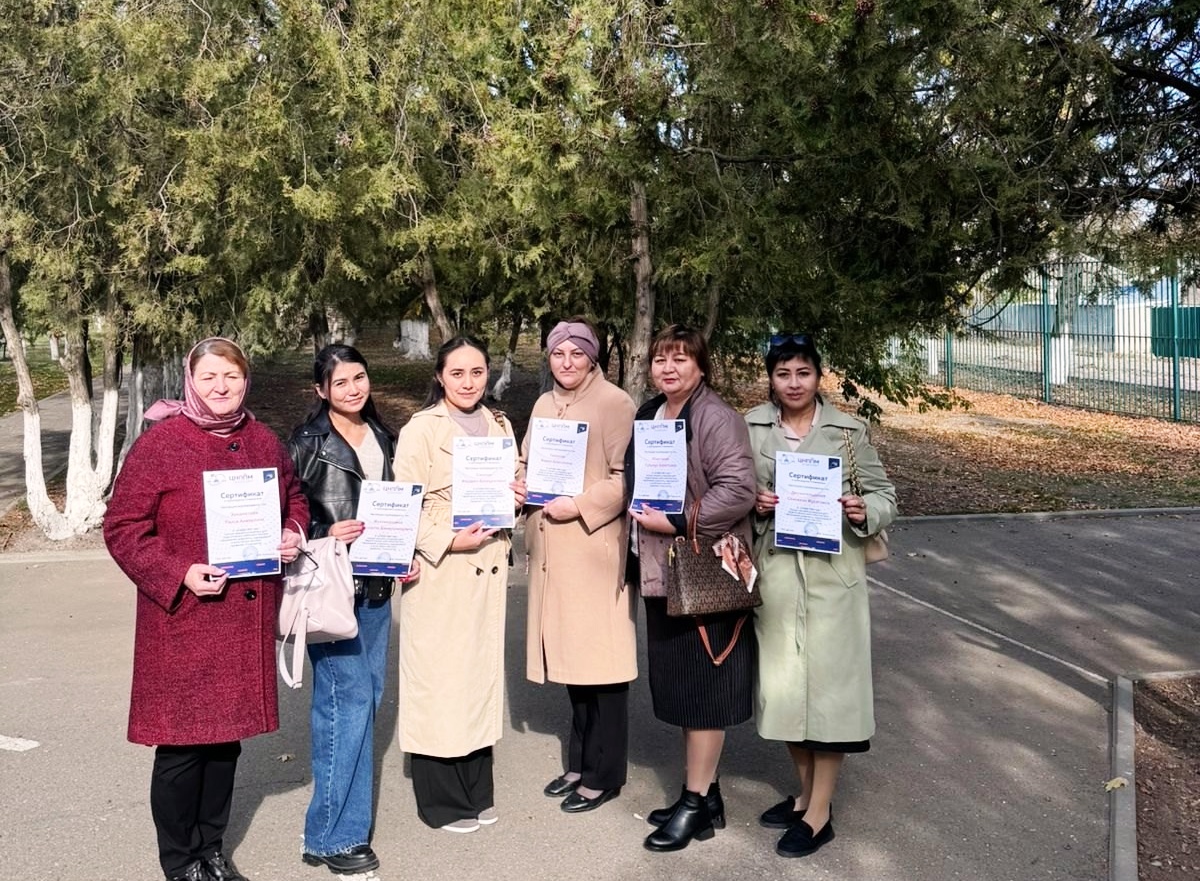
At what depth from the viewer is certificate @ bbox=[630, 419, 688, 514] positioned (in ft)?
15.5

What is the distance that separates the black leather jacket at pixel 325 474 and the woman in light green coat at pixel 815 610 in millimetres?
1570

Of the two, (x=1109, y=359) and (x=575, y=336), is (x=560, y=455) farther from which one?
(x=1109, y=359)

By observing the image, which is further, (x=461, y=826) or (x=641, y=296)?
(x=641, y=296)

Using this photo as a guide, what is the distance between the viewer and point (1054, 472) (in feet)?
51.3

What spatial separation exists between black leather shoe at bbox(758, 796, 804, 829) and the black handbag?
996mm

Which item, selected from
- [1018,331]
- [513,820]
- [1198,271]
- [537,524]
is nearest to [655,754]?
[513,820]

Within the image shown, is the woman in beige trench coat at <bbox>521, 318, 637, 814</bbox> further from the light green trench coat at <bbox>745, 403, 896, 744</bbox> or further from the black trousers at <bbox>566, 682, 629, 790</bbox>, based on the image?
the light green trench coat at <bbox>745, 403, 896, 744</bbox>

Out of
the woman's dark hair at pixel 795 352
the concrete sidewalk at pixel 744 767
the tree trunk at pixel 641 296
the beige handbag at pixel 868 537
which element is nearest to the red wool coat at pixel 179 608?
the concrete sidewalk at pixel 744 767

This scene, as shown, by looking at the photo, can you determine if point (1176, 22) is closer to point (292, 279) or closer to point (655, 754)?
point (655, 754)

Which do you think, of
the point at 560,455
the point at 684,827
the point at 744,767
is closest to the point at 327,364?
the point at 560,455

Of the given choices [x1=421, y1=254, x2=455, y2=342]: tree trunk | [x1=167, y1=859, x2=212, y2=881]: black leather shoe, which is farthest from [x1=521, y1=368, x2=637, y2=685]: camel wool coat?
[x1=421, y1=254, x2=455, y2=342]: tree trunk

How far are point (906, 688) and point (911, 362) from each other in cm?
604

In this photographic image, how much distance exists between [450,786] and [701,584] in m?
1.38

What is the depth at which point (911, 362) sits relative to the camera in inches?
486
